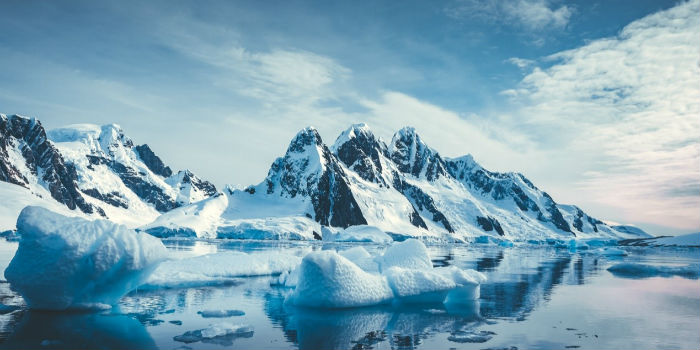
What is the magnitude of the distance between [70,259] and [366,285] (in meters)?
9.21

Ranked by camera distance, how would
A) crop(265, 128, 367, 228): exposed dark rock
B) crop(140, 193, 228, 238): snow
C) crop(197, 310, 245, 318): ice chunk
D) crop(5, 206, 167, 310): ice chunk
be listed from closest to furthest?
1. crop(5, 206, 167, 310): ice chunk
2. crop(197, 310, 245, 318): ice chunk
3. crop(140, 193, 228, 238): snow
4. crop(265, 128, 367, 228): exposed dark rock

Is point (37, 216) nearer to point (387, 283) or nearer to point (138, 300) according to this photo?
point (138, 300)

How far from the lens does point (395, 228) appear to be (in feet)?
488

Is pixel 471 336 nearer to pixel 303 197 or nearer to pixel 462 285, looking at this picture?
pixel 462 285

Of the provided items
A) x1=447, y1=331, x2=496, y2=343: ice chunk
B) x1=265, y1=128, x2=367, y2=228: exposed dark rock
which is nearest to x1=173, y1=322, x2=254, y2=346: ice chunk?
x1=447, y1=331, x2=496, y2=343: ice chunk

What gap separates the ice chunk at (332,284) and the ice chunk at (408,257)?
4223mm

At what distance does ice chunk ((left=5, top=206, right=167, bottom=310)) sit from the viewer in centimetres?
1342

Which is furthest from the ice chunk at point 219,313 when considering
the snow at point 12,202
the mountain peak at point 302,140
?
the mountain peak at point 302,140

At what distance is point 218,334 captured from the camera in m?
11.5

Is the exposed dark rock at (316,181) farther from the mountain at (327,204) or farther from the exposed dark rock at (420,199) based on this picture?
the exposed dark rock at (420,199)

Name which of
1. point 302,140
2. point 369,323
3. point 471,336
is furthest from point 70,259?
point 302,140

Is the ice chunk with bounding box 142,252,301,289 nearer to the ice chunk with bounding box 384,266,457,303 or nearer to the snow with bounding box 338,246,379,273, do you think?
the snow with bounding box 338,246,379,273

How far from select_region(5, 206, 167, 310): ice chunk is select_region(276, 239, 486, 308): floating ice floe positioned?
5.21 m

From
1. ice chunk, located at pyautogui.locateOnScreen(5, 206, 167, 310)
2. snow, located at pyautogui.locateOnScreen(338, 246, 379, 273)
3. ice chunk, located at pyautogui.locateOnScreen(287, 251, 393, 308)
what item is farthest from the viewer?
snow, located at pyautogui.locateOnScreen(338, 246, 379, 273)
